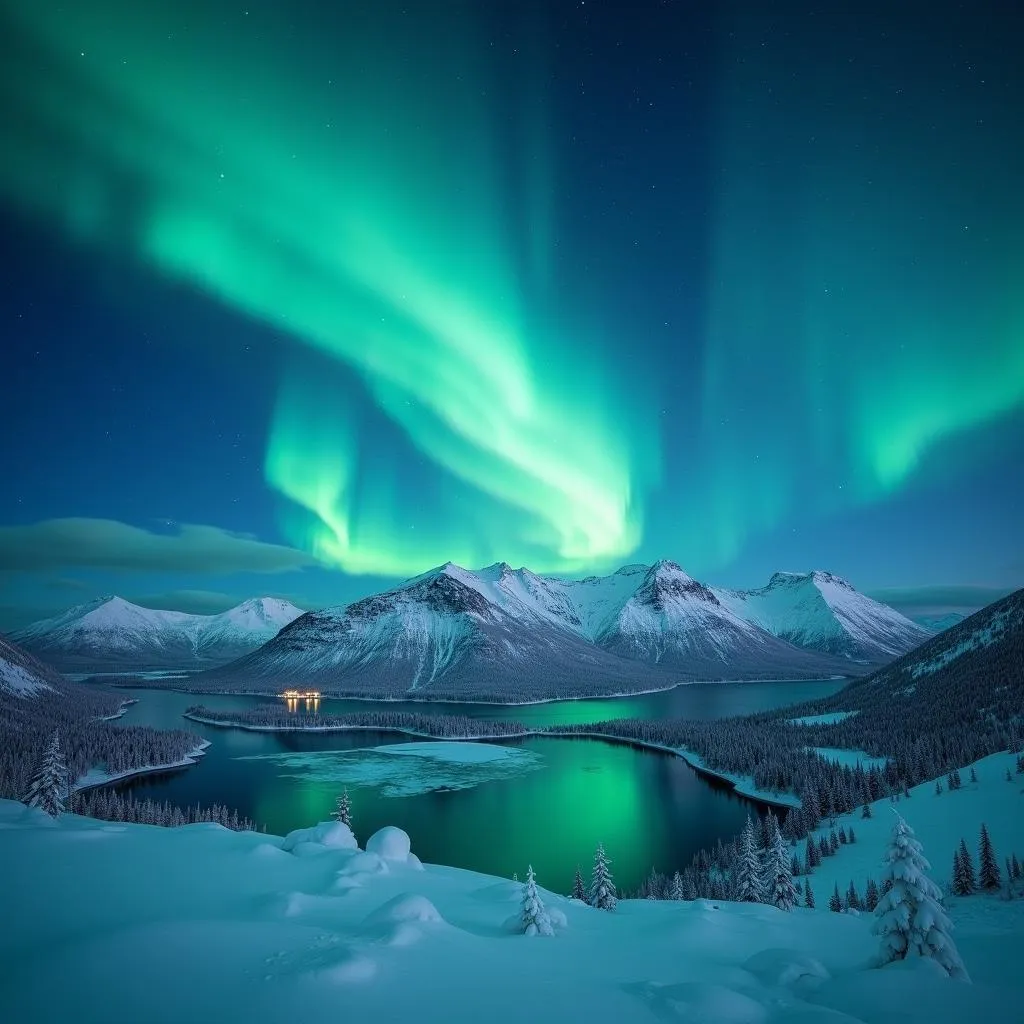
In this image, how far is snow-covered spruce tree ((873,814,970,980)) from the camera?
19016 millimetres

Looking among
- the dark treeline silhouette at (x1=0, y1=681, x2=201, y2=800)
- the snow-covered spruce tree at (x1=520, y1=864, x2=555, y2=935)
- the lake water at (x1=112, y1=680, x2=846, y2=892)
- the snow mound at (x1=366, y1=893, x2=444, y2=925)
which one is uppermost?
the snow mound at (x1=366, y1=893, x2=444, y2=925)

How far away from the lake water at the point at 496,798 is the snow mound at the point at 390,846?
57989mm

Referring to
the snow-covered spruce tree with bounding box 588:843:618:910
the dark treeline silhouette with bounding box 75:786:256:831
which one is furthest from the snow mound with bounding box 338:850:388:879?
the dark treeline silhouette with bounding box 75:786:256:831

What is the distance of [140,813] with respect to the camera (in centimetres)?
9088

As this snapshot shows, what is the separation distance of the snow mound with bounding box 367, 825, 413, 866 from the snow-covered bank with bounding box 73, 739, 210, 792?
13398cm

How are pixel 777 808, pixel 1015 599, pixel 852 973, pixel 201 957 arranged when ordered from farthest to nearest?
pixel 1015 599 < pixel 777 808 < pixel 852 973 < pixel 201 957

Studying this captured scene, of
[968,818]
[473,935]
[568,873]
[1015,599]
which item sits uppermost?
[1015,599]

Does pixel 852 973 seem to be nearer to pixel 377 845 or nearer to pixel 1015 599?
pixel 377 845

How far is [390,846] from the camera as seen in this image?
1032 inches

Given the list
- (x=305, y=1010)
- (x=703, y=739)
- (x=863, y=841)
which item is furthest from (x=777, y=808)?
(x=305, y=1010)

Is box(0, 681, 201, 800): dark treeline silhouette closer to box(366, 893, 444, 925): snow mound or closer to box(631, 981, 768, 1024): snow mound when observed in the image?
box(366, 893, 444, 925): snow mound

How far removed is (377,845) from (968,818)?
87.5 metres

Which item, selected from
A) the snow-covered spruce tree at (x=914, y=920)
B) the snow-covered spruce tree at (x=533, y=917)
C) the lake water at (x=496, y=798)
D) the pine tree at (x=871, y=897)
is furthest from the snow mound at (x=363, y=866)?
the lake water at (x=496, y=798)

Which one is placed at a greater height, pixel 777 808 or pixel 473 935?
pixel 473 935
